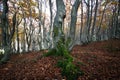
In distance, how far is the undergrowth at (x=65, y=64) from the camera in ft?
21.6

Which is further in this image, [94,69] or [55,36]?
[55,36]

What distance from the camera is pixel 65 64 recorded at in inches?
287

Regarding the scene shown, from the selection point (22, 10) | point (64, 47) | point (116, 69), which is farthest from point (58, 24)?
point (22, 10)

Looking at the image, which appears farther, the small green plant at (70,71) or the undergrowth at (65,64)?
the undergrowth at (65,64)

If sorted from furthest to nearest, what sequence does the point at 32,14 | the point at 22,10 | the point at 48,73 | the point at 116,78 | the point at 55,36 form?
the point at 32,14
the point at 22,10
the point at 55,36
the point at 48,73
the point at 116,78

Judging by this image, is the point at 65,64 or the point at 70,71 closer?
the point at 70,71

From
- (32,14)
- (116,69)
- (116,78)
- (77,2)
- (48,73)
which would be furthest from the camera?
(32,14)

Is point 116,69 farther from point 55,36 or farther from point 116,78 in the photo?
point 55,36

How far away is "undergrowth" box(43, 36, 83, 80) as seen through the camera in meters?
6.59

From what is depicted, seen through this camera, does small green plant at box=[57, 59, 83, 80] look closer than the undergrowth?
Yes

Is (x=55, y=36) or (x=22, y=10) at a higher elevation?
(x=22, y=10)

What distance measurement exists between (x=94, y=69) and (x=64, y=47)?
2.31 meters

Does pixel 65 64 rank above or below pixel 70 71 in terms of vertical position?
above

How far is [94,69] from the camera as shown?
7.32 metres
